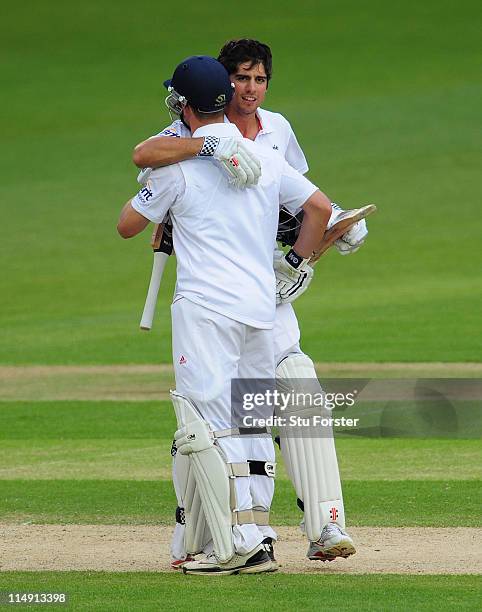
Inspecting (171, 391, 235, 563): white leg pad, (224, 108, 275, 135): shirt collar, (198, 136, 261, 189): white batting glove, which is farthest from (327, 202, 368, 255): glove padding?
(171, 391, 235, 563): white leg pad

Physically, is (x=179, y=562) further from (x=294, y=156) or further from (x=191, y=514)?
(x=294, y=156)

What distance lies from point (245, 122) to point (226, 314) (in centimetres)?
96

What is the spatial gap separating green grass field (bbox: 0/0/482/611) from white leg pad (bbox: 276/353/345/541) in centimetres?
27

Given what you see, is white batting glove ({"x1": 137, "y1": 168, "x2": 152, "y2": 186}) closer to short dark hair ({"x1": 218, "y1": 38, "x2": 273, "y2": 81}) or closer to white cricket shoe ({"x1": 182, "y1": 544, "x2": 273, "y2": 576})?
short dark hair ({"x1": 218, "y1": 38, "x2": 273, "y2": 81})

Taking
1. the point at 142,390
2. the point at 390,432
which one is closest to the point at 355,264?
the point at 142,390

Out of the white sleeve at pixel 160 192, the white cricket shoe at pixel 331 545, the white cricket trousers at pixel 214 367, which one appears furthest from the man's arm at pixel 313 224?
the white cricket shoe at pixel 331 545

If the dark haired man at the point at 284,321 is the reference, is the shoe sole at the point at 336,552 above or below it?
below

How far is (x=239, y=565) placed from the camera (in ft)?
19.7

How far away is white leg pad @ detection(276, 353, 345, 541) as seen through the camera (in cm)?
618

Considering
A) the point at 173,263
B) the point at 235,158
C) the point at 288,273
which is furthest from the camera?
the point at 173,263

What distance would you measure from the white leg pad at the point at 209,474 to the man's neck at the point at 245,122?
1.24m

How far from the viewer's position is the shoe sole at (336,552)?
5.99 metres

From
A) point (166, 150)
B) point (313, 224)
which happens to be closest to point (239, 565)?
point (313, 224)

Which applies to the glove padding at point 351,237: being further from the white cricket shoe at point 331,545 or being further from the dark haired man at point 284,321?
the white cricket shoe at point 331,545
